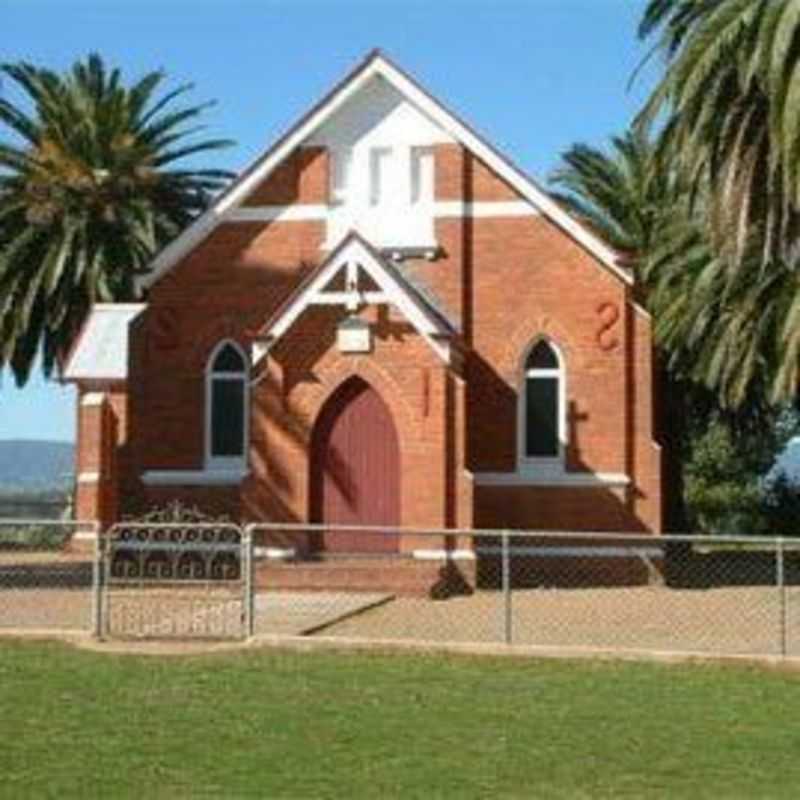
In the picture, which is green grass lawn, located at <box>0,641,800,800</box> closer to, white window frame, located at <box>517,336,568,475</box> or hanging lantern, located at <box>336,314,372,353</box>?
hanging lantern, located at <box>336,314,372,353</box>

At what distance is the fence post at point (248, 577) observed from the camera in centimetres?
1894

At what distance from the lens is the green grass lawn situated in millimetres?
11094

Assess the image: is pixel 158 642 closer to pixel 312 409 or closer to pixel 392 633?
pixel 392 633

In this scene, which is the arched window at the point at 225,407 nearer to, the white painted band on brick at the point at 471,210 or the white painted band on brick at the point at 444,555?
the white painted band on brick at the point at 471,210

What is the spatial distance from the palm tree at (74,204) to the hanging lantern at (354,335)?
42.2 ft

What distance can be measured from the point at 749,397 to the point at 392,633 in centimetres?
2318

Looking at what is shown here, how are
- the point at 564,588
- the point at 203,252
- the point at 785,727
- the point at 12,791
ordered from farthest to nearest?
the point at 203,252
the point at 564,588
the point at 785,727
the point at 12,791

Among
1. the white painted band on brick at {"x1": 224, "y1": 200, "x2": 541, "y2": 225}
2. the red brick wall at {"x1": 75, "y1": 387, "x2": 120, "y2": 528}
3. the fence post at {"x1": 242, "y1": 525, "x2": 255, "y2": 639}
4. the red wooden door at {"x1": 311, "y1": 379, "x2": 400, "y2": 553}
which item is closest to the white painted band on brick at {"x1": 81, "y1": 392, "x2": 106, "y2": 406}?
the red brick wall at {"x1": 75, "y1": 387, "x2": 120, "y2": 528}

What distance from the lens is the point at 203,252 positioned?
31.3 m

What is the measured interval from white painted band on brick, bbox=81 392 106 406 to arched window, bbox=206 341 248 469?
1.96 m

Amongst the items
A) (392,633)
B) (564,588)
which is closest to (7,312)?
(564,588)

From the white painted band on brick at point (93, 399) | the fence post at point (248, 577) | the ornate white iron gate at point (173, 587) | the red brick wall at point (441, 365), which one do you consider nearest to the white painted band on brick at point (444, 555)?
the red brick wall at point (441, 365)

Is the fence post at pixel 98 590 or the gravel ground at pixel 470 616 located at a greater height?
the fence post at pixel 98 590

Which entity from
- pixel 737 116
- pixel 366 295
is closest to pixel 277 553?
pixel 366 295
